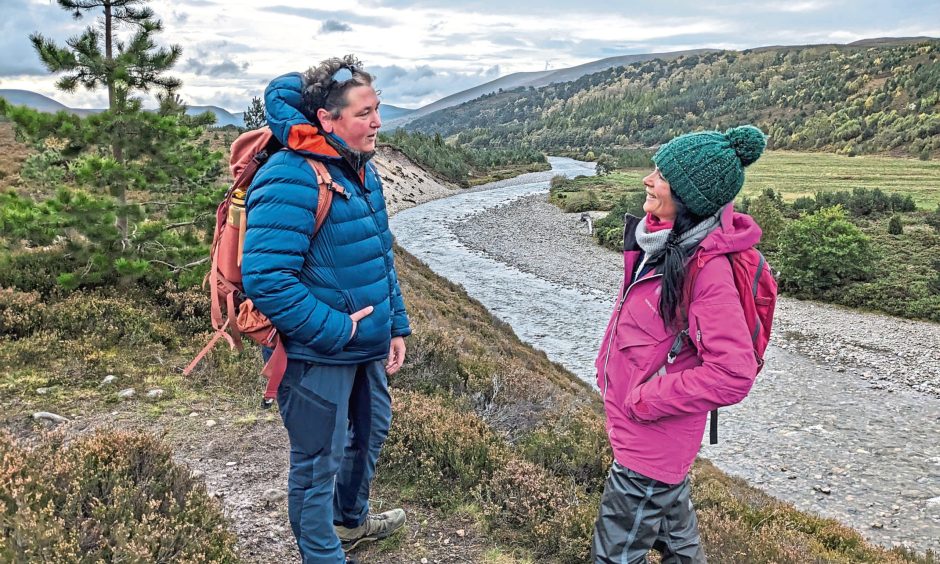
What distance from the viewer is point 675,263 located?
2297 millimetres

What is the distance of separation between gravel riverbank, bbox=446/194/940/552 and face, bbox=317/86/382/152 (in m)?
7.93

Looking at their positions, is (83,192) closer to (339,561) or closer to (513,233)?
(339,561)

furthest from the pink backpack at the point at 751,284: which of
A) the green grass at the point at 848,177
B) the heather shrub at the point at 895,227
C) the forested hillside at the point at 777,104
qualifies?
the forested hillside at the point at 777,104

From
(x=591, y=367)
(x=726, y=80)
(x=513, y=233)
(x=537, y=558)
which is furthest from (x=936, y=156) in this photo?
(x=726, y=80)

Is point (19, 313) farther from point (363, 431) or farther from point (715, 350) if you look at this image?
point (715, 350)

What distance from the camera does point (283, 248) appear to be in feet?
7.57

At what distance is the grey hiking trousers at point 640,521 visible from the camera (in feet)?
7.97

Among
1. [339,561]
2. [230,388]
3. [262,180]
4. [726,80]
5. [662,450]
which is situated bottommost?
[230,388]

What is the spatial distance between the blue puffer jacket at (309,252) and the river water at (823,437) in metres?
7.63

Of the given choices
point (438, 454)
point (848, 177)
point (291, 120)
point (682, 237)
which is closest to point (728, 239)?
point (682, 237)

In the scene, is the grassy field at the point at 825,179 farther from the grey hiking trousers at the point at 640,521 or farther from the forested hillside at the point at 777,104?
the grey hiking trousers at the point at 640,521

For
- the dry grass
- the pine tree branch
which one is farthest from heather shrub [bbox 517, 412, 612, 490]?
the dry grass

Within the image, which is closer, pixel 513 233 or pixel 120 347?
pixel 120 347

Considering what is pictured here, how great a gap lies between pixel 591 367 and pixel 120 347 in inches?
386
